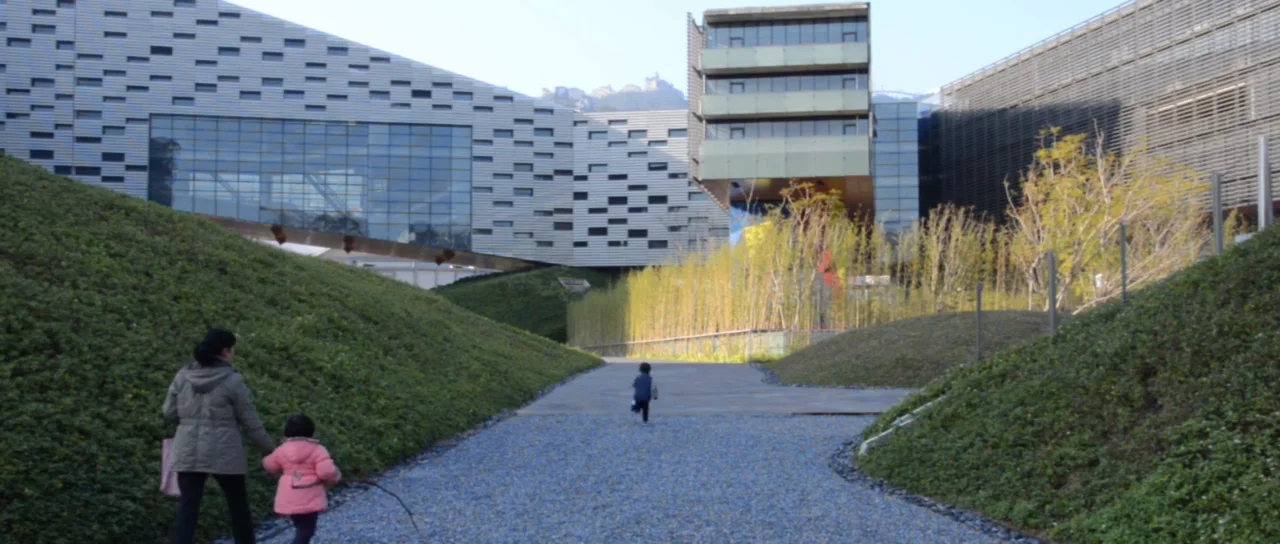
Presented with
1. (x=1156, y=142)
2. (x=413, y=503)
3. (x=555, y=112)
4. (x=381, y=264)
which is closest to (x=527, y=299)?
(x=555, y=112)

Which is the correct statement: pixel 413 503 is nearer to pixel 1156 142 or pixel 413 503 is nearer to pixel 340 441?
pixel 340 441

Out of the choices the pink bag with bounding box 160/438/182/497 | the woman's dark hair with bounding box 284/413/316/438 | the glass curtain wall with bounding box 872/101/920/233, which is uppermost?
the glass curtain wall with bounding box 872/101/920/233

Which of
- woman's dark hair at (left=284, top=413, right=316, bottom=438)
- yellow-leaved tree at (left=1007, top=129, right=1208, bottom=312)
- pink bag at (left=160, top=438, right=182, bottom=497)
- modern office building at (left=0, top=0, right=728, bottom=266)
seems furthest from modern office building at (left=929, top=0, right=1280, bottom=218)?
pink bag at (left=160, top=438, right=182, bottom=497)

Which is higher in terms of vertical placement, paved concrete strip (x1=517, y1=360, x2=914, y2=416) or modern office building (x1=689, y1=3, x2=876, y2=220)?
modern office building (x1=689, y1=3, x2=876, y2=220)

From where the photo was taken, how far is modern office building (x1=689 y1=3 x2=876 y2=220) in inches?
1531

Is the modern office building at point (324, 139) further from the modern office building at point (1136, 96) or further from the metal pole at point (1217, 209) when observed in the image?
the metal pole at point (1217, 209)

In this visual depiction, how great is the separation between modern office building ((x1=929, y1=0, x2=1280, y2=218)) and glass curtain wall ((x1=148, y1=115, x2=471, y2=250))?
27.2m

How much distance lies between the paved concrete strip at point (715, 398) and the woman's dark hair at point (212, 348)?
Answer: 9.98 meters

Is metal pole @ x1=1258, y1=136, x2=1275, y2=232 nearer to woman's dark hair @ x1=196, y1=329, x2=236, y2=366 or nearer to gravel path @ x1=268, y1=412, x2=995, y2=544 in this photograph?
gravel path @ x1=268, y1=412, x2=995, y2=544

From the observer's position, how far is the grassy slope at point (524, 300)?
5950cm

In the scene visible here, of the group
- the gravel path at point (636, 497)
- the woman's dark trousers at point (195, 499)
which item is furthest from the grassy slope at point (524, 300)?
the woman's dark trousers at point (195, 499)

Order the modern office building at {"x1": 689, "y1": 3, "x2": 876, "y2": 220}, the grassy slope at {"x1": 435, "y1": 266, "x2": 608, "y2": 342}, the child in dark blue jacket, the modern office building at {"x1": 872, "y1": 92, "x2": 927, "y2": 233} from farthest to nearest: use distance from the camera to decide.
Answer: the grassy slope at {"x1": 435, "y1": 266, "x2": 608, "y2": 342}
the modern office building at {"x1": 872, "y1": 92, "x2": 927, "y2": 233}
the modern office building at {"x1": 689, "y1": 3, "x2": 876, "y2": 220}
the child in dark blue jacket

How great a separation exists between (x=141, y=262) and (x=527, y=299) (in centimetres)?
4879

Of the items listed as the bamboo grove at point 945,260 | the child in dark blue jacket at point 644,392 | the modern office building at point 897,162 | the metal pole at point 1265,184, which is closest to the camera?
the metal pole at point 1265,184
